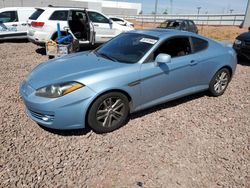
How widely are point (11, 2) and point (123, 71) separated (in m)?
28.9

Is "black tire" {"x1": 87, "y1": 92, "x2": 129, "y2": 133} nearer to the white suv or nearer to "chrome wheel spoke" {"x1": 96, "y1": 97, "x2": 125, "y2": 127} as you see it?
"chrome wheel spoke" {"x1": 96, "y1": 97, "x2": 125, "y2": 127}

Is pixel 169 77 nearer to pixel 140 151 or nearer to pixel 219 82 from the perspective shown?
pixel 140 151

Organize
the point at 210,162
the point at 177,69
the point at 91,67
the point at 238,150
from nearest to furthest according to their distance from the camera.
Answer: the point at 210,162, the point at 238,150, the point at 91,67, the point at 177,69

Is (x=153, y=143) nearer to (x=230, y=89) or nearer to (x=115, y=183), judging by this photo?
(x=115, y=183)

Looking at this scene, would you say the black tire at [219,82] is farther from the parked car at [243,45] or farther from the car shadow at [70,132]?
the parked car at [243,45]

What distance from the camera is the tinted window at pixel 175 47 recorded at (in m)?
3.91

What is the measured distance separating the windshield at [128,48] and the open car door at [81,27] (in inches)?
160

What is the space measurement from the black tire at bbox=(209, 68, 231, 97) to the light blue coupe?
3 centimetres

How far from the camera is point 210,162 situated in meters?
3.01

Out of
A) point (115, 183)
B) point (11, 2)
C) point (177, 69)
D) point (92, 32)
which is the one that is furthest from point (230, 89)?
point (11, 2)

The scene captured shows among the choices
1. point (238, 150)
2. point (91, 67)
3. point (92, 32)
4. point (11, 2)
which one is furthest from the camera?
point (11, 2)

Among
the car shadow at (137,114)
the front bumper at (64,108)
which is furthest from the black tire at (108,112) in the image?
the car shadow at (137,114)

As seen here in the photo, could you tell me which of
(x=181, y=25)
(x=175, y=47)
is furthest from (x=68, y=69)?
(x=181, y=25)

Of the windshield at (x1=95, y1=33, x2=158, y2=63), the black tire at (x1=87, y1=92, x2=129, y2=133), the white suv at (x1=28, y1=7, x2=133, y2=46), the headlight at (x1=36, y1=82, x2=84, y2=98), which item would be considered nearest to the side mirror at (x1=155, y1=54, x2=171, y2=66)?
the windshield at (x1=95, y1=33, x2=158, y2=63)
